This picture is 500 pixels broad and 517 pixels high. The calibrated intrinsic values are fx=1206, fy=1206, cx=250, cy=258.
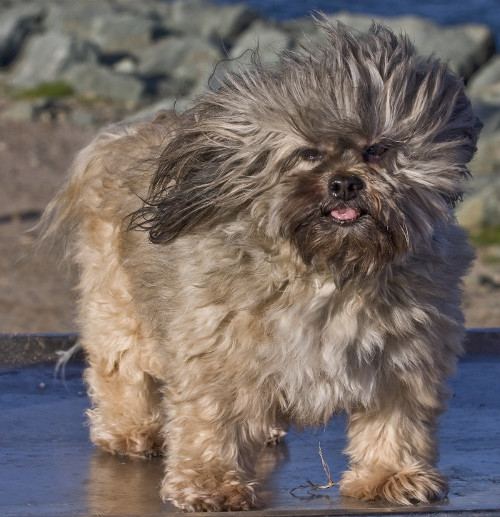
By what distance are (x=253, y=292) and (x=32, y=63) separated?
45.7 ft

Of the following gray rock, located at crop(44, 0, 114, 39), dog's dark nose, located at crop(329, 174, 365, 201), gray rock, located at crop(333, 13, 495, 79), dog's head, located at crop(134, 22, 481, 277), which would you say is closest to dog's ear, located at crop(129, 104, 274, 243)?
dog's head, located at crop(134, 22, 481, 277)

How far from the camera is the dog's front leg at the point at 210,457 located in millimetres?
3580

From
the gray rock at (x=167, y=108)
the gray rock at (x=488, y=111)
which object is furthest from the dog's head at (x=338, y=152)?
the gray rock at (x=488, y=111)

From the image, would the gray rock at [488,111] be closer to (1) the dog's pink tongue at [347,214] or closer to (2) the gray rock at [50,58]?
(2) the gray rock at [50,58]

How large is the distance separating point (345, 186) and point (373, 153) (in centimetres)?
15

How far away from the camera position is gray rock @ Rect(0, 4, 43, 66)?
18.7 metres

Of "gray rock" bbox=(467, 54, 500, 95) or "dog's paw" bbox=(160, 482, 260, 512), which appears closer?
"dog's paw" bbox=(160, 482, 260, 512)

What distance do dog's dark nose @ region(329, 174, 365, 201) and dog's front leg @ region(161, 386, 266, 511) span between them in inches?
30.0

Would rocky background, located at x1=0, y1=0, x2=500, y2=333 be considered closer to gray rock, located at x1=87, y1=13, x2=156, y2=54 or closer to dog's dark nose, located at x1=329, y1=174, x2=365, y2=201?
gray rock, located at x1=87, y1=13, x2=156, y2=54

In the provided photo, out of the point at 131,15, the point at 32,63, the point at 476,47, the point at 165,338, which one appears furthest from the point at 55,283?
the point at 131,15

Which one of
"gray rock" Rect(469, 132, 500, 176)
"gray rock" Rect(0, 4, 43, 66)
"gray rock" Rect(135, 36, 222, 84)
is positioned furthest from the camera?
"gray rock" Rect(0, 4, 43, 66)

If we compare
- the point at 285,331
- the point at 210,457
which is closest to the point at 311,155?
the point at 285,331

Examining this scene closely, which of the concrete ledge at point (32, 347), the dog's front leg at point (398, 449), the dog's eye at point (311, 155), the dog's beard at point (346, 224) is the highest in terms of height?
the dog's eye at point (311, 155)

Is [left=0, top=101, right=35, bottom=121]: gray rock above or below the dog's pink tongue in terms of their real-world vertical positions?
below
